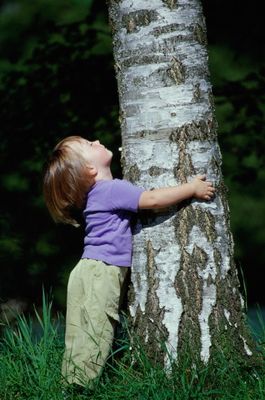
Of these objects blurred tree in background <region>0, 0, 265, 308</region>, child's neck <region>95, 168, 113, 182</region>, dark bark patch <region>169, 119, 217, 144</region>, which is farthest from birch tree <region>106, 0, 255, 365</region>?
blurred tree in background <region>0, 0, 265, 308</region>

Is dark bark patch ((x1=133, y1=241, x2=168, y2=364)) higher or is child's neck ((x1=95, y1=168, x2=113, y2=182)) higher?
child's neck ((x1=95, y1=168, x2=113, y2=182))

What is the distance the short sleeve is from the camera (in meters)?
3.81

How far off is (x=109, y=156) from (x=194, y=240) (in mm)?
530

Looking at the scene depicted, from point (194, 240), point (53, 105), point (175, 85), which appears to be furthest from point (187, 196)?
point (53, 105)

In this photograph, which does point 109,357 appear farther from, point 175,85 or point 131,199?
point 175,85

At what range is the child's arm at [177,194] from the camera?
375 cm

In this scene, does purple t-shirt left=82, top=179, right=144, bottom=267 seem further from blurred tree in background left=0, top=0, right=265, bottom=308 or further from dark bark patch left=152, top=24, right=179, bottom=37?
blurred tree in background left=0, top=0, right=265, bottom=308

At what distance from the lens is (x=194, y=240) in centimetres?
381

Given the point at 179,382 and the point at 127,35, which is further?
the point at 127,35

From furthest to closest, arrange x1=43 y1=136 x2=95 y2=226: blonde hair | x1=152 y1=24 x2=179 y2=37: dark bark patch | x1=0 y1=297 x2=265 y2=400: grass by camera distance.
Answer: x1=43 y1=136 x2=95 y2=226: blonde hair → x1=152 y1=24 x2=179 y2=37: dark bark patch → x1=0 y1=297 x2=265 y2=400: grass

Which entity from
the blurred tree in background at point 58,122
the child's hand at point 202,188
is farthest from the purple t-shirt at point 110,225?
the blurred tree in background at point 58,122

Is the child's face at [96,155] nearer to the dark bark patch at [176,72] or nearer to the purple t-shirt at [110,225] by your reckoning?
the purple t-shirt at [110,225]

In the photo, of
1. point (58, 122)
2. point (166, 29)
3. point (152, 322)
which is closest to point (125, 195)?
point (152, 322)

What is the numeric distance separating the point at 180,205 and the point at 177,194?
0.08 metres
